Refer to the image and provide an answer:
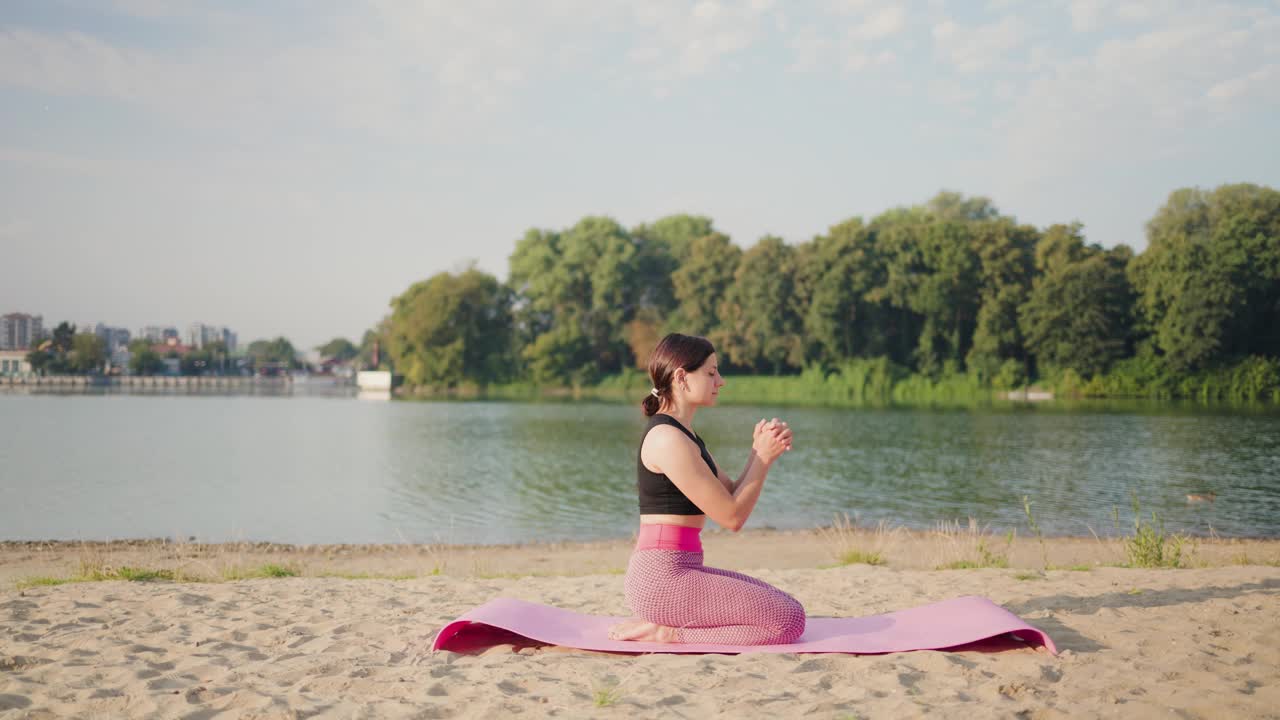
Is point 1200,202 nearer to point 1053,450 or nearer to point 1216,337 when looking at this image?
point 1216,337

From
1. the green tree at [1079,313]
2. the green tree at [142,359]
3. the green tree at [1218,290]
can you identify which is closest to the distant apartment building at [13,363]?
the green tree at [142,359]

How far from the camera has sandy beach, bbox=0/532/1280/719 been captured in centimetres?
398

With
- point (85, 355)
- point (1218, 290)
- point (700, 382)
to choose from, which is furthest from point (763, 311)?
point (85, 355)

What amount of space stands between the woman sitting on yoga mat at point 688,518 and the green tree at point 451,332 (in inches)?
2897

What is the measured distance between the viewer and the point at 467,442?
30750 mm

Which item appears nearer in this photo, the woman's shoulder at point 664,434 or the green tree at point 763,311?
the woman's shoulder at point 664,434

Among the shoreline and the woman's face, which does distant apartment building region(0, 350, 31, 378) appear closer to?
the shoreline

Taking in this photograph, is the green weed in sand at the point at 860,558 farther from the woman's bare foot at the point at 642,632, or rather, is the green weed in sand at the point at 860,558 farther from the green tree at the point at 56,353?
the green tree at the point at 56,353

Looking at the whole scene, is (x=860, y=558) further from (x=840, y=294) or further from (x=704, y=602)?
(x=840, y=294)

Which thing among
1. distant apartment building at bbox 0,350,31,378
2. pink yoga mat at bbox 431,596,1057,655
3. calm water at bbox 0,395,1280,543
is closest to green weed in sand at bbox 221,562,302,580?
calm water at bbox 0,395,1280,543

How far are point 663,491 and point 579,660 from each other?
1.03 m

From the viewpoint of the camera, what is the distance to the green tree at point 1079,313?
53000 mm

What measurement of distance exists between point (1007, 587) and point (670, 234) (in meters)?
83.9

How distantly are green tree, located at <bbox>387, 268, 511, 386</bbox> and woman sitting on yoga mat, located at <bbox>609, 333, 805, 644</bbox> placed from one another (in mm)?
73586
